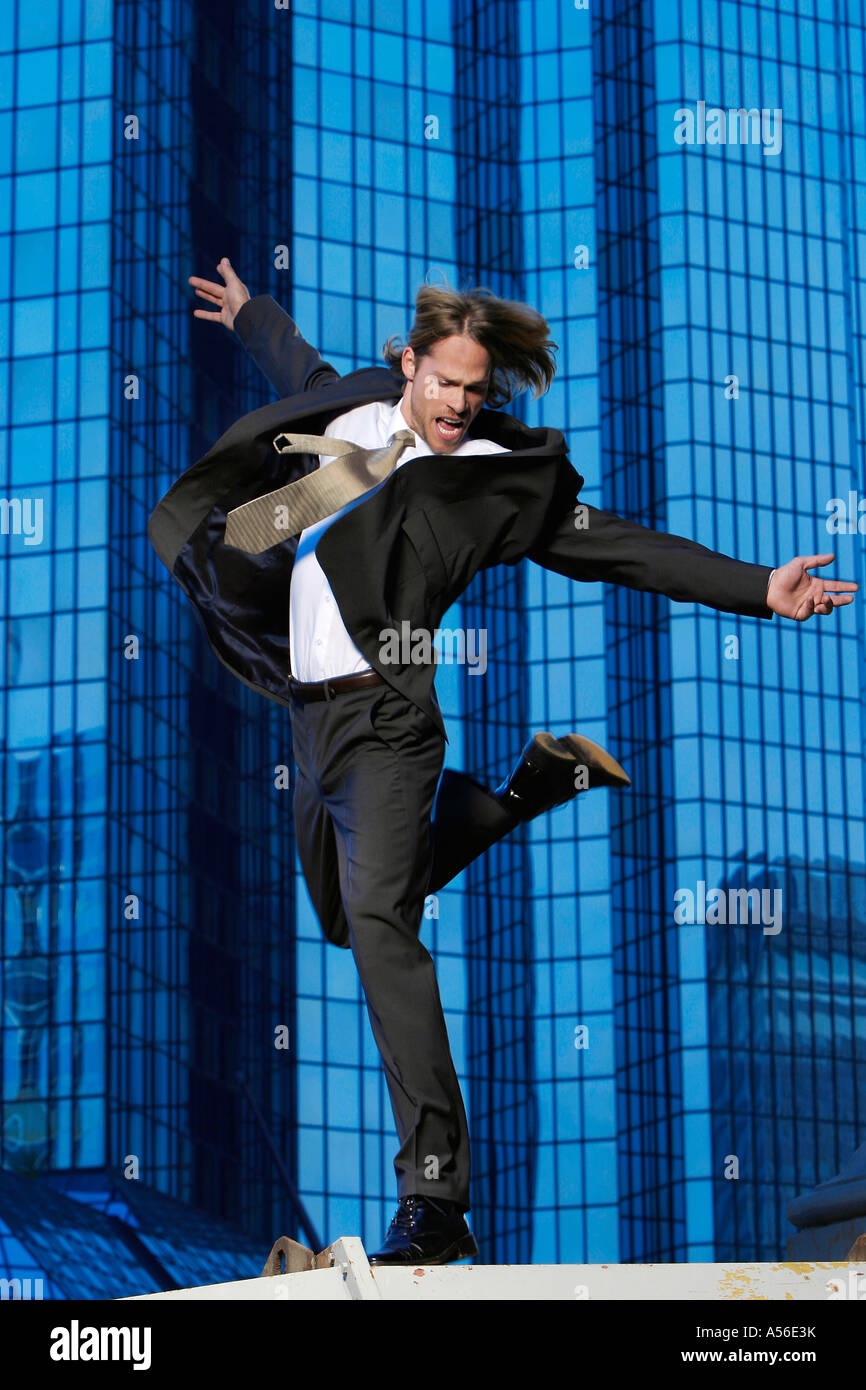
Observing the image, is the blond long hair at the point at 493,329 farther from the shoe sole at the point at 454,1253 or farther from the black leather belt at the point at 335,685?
the shoe sole at the point at 454,1253

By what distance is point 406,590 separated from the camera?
16.3 ft

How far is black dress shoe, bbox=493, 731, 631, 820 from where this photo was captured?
18.0ft

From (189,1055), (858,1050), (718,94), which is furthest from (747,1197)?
(718,94)

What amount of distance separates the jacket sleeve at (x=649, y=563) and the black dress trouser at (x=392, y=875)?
0.62 meters

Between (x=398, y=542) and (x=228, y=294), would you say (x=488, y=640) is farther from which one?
(x=398, y=542)

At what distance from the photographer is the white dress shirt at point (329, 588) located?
4.93m

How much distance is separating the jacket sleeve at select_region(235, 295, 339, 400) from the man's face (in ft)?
1.55

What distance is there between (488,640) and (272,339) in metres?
60.0

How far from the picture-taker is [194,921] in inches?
2068

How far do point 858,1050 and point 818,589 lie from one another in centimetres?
5871

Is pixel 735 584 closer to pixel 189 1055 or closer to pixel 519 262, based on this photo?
pixel 189 1055

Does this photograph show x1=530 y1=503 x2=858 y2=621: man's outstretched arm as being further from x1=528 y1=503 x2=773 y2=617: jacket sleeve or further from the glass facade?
the glass facade

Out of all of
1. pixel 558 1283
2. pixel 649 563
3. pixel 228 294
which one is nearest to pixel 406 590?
pixel 649 563

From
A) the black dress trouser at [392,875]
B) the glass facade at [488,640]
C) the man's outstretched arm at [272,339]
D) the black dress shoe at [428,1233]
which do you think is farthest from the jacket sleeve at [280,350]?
the glass facade at [488,640]
